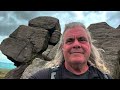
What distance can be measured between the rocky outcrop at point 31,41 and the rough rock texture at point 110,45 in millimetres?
5845

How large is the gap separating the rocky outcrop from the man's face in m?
18.2

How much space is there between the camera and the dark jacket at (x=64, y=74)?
244cm

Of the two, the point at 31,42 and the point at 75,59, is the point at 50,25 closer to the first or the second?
the point at 31,42

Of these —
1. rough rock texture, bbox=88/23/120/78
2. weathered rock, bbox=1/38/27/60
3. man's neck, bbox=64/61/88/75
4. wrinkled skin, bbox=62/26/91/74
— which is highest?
wrinkled skin, bbox=62/26/91/74

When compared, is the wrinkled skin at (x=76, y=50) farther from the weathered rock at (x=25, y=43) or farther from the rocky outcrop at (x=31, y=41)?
the weathered rock at (x=25, y=43)

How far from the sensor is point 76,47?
8.34ft

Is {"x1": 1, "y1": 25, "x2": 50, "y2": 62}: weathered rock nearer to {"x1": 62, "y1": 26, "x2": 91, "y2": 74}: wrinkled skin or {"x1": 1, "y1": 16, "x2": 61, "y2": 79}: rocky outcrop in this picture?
{"x1": 1, "y1": 16, "x2": 61, "y2": 79}: rocky outcrop

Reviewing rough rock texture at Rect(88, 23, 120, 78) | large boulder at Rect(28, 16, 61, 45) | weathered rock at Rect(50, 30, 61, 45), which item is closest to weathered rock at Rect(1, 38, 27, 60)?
large boulder at Rect(28, 16, 61, 45)

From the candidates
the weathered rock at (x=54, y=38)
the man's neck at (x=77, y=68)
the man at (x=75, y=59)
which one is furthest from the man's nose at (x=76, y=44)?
the weathered rock at (x=54, y=38)

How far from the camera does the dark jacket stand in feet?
7.99

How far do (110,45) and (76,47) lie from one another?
11053 mm
